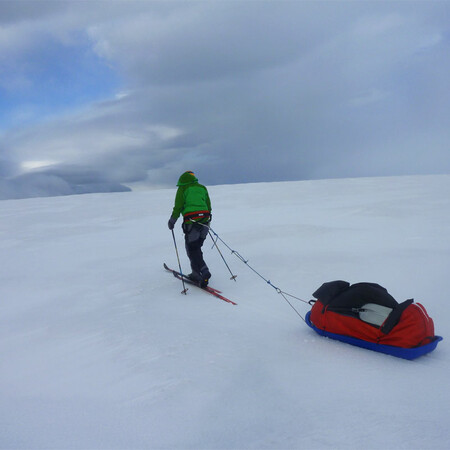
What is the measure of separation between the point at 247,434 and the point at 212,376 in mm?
888

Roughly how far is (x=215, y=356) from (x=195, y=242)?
10.2 ft

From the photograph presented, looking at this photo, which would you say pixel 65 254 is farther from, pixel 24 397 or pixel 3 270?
pixel 24 397

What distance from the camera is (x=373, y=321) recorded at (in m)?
3.94

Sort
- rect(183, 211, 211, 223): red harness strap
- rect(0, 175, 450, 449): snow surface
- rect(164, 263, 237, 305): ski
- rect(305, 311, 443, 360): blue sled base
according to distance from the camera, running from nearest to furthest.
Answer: rect(0, 175, 450, 449): snow surface → rect(305, 311, 443, 360): blue sled base → rect(164, 263, 237, 305): ski → rect(183, 211, 211, 223): red harness strap

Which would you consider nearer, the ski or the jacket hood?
the ski

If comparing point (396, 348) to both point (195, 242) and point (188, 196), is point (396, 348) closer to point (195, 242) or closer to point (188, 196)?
point (195, 242)

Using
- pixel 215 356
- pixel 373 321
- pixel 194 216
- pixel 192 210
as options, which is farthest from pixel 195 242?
pixel 373 321

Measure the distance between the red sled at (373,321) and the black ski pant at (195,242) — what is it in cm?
279

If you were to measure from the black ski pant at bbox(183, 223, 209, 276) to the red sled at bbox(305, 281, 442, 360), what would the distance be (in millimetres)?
2788

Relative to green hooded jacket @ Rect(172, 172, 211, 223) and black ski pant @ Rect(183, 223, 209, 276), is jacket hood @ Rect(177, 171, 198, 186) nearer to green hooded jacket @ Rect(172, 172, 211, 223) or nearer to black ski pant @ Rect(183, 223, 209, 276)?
green hooded jacket @ Rect(172, 172, 211, 223)

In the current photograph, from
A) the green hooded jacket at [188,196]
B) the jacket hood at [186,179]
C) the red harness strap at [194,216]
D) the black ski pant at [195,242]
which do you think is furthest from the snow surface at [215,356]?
the jacket hood at [186,179]

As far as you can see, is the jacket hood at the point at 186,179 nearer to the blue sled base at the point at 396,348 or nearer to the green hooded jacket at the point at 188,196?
the green hooded jacket at the point at 188,196

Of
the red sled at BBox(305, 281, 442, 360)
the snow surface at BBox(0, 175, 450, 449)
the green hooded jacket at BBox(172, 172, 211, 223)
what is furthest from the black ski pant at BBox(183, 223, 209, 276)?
the red sled at BBox(305, 281, 442, 360)

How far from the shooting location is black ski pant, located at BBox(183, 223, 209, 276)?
671cm
